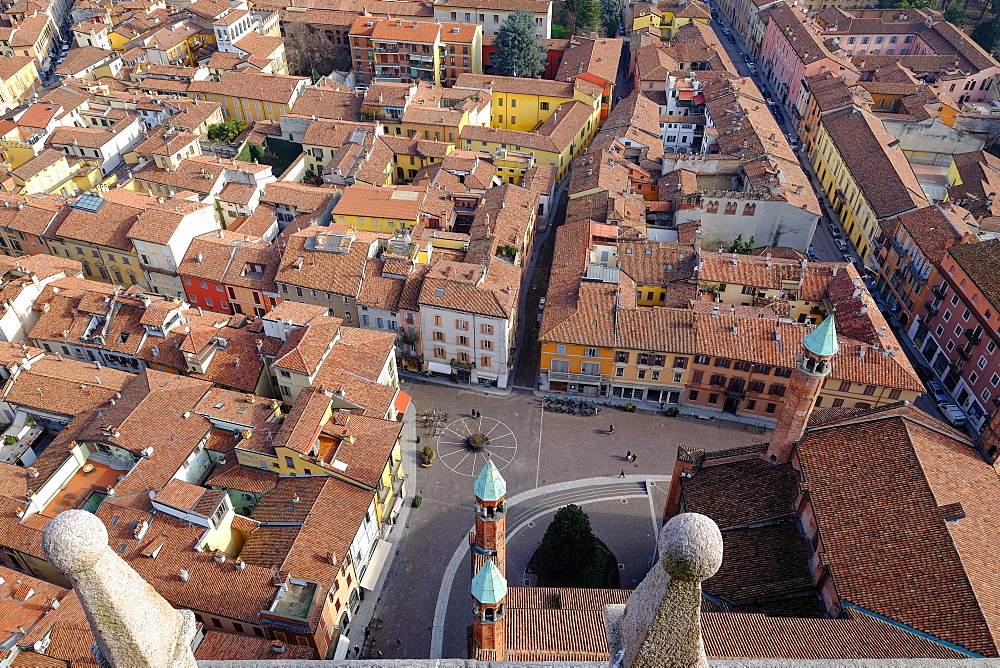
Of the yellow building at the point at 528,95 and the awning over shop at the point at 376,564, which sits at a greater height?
the yellow building at the point at 528,95

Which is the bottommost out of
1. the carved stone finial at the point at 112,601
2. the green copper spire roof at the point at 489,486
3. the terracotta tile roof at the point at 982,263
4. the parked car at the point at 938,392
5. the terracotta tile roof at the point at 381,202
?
the parked car at the point at 938,392

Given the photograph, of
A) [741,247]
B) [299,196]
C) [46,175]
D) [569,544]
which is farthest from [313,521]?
[46,175]

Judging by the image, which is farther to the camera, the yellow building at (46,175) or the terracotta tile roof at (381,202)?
the yellow building at (46,175)

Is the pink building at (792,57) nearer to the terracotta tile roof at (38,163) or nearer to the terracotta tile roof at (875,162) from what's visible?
the terracotta tile roof at (875,162)

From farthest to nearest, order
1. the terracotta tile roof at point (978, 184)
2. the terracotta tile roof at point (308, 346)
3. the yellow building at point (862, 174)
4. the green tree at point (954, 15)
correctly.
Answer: the green tree at point (954, 15) < the terracotta tile roof at point (978, 184) < the yellow building at point (862, 174) < the terracotta tile roof at point (308, 346)

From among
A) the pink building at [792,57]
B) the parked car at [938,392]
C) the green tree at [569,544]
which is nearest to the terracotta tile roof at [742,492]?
the green tree at [569,544]

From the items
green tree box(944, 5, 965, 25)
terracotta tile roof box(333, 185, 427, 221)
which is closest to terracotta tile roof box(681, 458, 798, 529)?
terracotta tile roof box(333, 185, 427, 221)

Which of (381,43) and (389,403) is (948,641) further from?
(381,43)

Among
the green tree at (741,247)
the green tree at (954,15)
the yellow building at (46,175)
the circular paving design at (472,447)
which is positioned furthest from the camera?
the green tree at (954,15)
